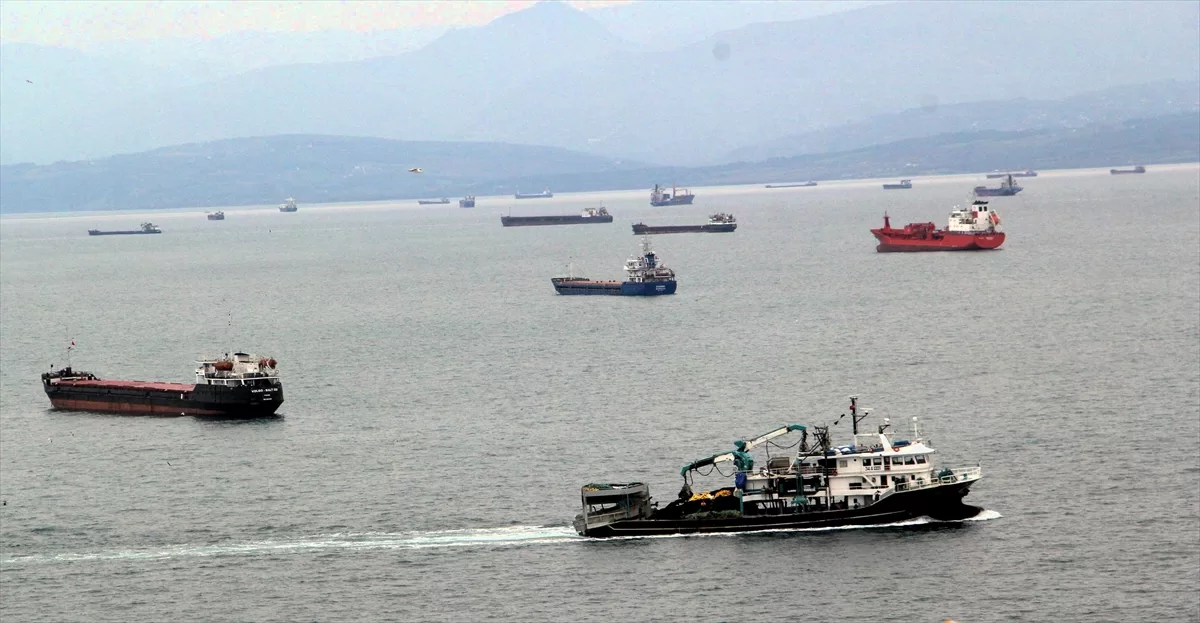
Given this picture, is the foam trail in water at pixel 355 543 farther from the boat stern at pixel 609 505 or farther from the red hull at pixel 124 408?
the red hull at pixel 124 408

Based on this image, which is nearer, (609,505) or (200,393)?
(609,505)

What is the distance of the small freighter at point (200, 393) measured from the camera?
383 ft

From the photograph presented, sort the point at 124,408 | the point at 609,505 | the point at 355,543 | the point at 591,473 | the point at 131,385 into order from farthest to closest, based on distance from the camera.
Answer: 1. the point at 131,385
2. the point at 124,408
3. the point at 591,473
4. the point at 609,505
5. the point at 355,543

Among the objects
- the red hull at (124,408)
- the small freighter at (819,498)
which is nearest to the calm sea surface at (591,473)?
the small freighter at (819,498)

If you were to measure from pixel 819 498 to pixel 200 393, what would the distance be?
56946 millimetres

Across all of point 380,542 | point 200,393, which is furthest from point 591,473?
point 200,393

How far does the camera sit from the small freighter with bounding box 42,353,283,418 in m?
117

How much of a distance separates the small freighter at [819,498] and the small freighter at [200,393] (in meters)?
44.7

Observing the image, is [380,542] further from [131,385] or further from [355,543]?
[131,385]

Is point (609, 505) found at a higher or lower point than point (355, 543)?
higher

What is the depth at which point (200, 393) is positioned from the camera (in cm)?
11838

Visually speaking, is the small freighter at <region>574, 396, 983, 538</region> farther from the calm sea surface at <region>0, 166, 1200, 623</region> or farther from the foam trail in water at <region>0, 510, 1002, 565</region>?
the calm sea surface at <region>0, 166, 1200, 623</region>

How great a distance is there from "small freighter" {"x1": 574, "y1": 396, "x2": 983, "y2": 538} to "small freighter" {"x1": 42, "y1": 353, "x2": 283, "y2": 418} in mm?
44696

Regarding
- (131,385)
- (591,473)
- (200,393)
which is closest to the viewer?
(591,473)
